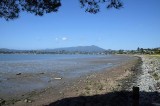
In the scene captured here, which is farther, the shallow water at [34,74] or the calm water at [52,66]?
the calm water at [52,66]

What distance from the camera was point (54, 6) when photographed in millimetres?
11750

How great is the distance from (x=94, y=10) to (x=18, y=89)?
15.7 m

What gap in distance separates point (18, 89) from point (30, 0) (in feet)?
50.5

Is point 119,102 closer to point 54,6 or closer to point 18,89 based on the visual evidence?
point 54,6

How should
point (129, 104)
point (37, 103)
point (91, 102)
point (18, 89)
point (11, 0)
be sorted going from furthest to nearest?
1. point (18, 89)
2. point (37, 103)
3. point (91, 102)
4. point (129, 104)
5. point (11, 0)

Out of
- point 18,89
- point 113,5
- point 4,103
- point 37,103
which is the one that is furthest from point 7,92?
point 113,5

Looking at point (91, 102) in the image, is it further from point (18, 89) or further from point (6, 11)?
point (18, 89)

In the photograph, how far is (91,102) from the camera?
1386cm

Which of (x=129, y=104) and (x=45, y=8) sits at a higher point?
(x=45, y=8)

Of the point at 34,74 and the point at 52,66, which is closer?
the point at 34,74

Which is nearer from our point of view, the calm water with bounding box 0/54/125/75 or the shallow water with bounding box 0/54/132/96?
the shallow water with bounding box 0/54/132/96

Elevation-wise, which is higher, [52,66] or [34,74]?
[34,74]

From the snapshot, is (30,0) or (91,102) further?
(91,102)

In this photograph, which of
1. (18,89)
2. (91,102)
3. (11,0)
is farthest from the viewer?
(18,89)
